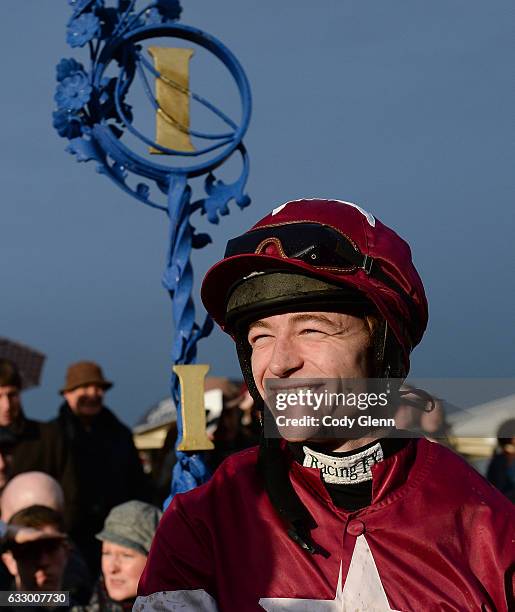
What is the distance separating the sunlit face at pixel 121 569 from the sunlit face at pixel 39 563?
0.59ft

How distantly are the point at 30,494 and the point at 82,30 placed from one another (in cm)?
208

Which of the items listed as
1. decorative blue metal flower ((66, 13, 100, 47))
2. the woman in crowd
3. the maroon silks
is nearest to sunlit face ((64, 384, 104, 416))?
the woman in crowd

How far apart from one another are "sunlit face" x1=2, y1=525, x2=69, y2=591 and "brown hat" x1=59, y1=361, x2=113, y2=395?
1531 millimetres

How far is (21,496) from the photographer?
15.7 ft

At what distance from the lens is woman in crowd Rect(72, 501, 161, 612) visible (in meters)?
4.43

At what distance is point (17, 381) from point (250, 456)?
3.29m

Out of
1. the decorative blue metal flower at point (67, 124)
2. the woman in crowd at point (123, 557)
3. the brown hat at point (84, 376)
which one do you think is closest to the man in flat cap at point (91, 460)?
the brown hat at point (84, 376)

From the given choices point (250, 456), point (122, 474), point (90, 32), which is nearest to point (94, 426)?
point (122, 474)

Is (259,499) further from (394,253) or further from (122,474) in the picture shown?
(122,474)

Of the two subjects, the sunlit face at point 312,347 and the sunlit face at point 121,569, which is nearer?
the sunlit face at point 312,347

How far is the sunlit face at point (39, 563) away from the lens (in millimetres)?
4410

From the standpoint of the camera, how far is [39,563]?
14.6 ft

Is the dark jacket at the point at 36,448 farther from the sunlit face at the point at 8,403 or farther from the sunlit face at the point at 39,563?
the sunlit face at the point at 39,563

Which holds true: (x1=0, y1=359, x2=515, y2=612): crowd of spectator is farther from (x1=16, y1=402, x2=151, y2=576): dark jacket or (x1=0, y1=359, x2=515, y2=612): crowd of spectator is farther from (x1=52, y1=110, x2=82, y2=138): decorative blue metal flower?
(x1=52, y1=110, x2=82, y2=138): decorative blue metal flower
